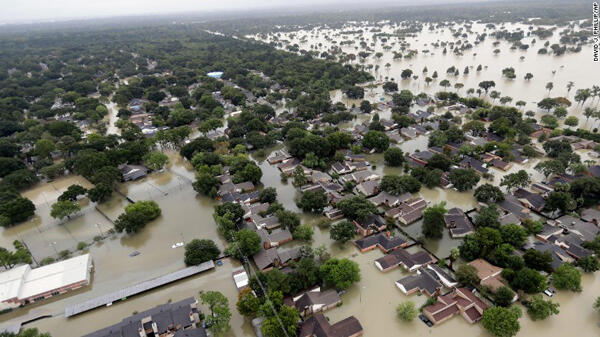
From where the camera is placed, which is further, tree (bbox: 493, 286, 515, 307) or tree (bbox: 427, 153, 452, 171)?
tree (bbox: 427, 153, 452, 171)

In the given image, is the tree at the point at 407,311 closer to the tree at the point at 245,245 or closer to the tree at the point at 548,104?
the tree at the point at 245,245

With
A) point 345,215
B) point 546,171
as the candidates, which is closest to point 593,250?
point 546,171

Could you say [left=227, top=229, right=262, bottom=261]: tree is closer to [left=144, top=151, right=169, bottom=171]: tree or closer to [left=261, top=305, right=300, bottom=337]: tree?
[left=261, top=305, right=300, bottom=337]: tree

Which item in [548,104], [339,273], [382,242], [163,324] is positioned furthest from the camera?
[548,104]

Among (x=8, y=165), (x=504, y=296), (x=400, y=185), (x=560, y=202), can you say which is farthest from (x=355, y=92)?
(x=8, y=165)

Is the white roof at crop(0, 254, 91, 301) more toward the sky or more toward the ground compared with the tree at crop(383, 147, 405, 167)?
more toward the ground

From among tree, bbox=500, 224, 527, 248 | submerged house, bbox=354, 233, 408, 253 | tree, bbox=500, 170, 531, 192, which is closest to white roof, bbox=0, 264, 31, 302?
submerged house, bbox=354, 233, 408, 253

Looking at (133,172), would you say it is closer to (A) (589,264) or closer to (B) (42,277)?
(B) (42,277)
